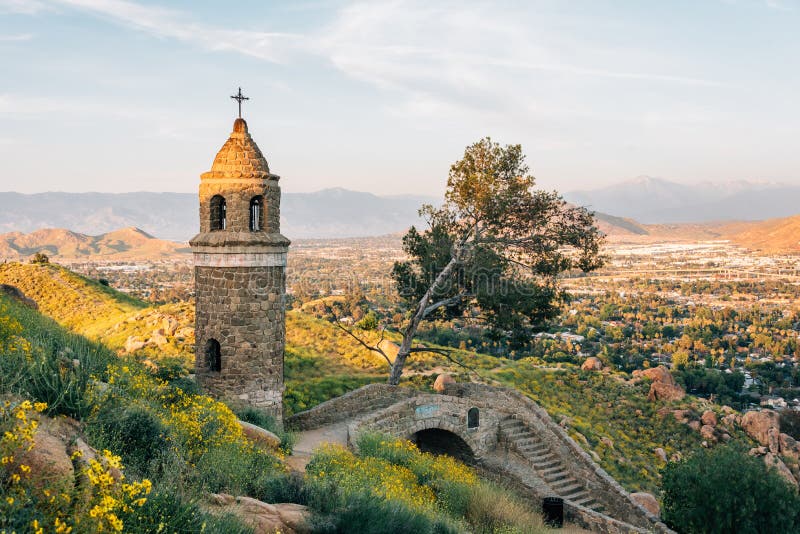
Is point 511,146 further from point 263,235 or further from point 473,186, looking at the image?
point 263,235

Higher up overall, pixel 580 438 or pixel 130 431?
pixel 130 431

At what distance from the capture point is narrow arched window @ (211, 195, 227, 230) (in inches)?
675

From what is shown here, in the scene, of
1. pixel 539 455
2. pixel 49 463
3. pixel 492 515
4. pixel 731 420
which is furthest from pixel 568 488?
pixel 731 420

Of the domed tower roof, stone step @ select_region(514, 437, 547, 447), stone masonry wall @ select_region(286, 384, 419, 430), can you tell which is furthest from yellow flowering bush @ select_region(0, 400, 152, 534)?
stone step @ select_region(514, 437, 547, 447)

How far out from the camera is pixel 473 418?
19.8 metres

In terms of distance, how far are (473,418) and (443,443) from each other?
1913mm

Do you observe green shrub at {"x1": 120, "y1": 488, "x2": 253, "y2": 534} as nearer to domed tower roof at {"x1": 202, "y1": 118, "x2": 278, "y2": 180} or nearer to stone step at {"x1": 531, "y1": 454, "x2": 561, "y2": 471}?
domed tower roof at {"x1": 202, "y1": 118, "x2": 278, "y2": 180}

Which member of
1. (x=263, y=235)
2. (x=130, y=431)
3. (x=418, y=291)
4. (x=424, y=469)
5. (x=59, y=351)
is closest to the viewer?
(x=130, y=431)

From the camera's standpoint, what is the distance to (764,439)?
3189 centimetres

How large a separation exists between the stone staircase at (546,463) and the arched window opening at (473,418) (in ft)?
4.59

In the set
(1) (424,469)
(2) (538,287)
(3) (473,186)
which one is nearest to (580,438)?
(2) (538,287)

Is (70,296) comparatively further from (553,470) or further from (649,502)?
(649,502)

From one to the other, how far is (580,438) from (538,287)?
315 inches

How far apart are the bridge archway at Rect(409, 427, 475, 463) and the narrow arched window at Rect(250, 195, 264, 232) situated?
823cm
